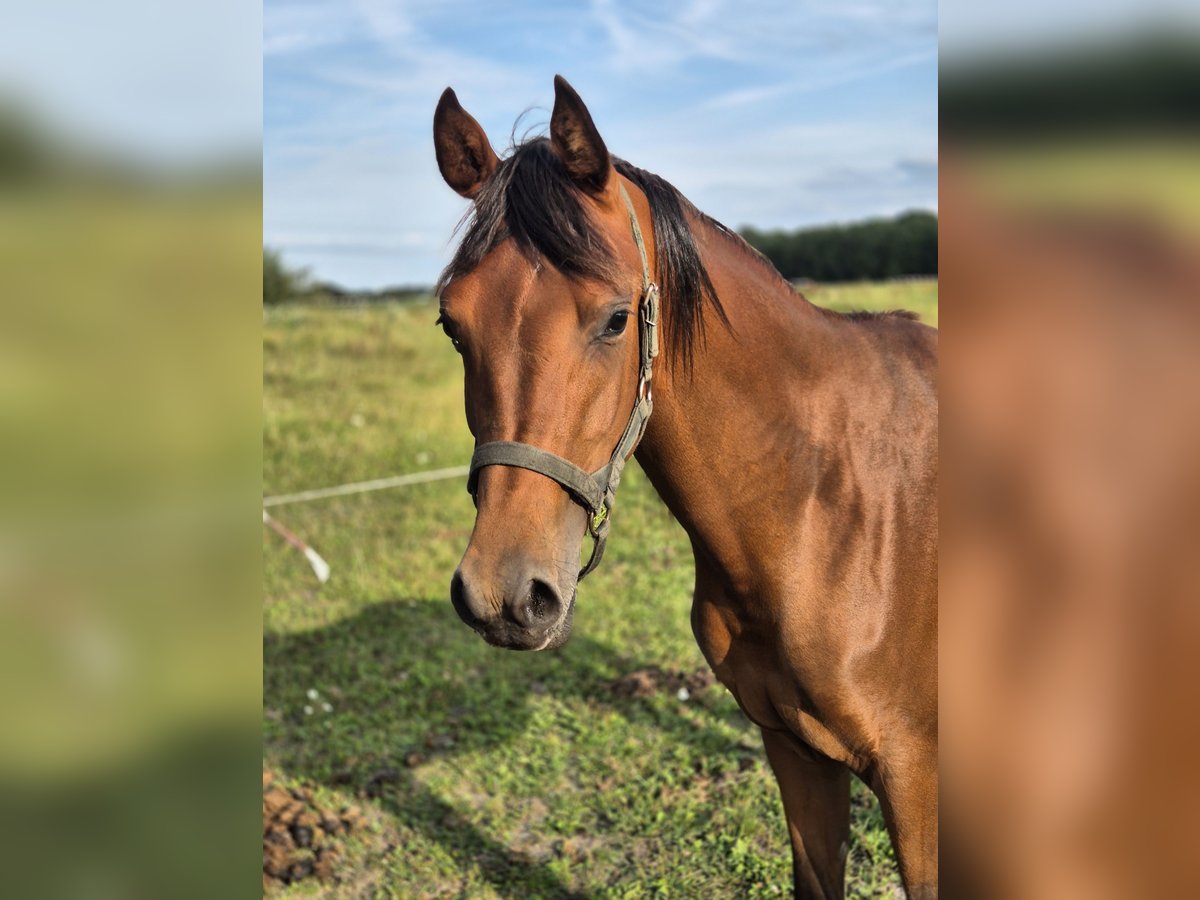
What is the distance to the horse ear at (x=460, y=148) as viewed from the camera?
2213mm

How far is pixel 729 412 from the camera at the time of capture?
2229 millimetres

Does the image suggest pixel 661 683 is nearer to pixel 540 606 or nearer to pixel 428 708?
pixel 428 708

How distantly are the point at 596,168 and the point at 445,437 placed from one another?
30.3 ft

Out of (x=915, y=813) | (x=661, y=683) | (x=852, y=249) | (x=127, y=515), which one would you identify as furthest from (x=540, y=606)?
(x=852, y=249)

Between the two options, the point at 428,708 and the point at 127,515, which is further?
the point at 428,708

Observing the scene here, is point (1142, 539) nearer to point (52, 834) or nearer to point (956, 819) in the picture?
point (956, 819)

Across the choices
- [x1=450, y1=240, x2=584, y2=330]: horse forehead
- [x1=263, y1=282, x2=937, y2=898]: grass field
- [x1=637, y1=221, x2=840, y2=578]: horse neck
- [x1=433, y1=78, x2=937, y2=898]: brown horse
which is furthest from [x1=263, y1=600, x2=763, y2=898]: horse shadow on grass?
[x1=450, y1=240, x2=584, y2=330]: horse forehead

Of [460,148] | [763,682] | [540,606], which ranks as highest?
[460,148]

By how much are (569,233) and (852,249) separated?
18187 millimetres

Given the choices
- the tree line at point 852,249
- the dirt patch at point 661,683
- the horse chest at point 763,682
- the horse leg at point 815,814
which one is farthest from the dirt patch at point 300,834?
the tree line at point 852,249

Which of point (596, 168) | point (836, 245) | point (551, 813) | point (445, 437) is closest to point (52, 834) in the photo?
point (596, 168)

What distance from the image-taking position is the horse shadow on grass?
4.21m

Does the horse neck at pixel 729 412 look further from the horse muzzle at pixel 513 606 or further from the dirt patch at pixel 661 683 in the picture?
the dirt patch at pixel 661 683

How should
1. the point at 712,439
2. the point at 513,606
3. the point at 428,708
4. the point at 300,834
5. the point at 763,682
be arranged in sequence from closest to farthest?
1. the point at 513,606
2. the point at 712,439
3. the point at 763,682
4. the point at 300,834
5. the point at 428,708
